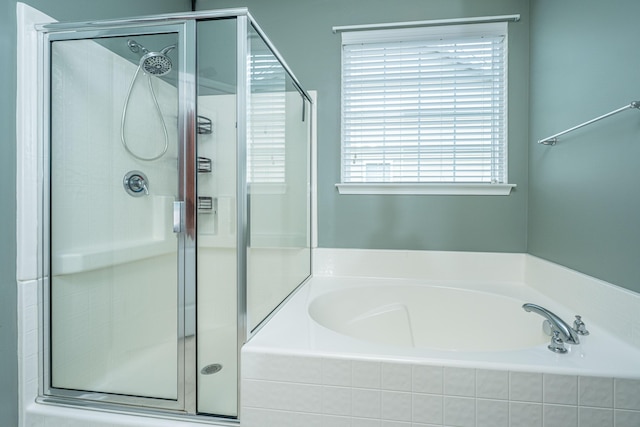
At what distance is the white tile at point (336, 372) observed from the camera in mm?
1055

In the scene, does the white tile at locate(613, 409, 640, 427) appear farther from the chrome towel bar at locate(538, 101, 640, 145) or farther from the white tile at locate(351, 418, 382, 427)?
the chrome towel bar at locate(538, 101, 640, 145)

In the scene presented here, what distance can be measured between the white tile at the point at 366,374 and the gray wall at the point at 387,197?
1.15 metres

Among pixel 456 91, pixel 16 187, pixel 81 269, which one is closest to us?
pixel 16 187

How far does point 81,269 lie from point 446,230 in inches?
76.7

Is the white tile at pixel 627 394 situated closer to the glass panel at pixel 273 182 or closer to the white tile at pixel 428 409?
the white tile at pixel 428 409

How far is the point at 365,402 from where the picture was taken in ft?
3.40

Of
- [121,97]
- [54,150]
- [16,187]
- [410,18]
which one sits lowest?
[16,187]

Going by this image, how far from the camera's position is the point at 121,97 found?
1367 mm

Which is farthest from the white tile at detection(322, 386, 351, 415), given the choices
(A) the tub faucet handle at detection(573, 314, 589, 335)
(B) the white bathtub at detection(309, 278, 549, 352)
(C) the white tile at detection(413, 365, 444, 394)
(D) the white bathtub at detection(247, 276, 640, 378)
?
(A) the tub faucet handle at detection(573, 314, 589, 335)

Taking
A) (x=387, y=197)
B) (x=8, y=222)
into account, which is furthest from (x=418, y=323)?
(x=8, y=222)

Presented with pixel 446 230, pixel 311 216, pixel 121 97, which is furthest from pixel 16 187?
pixel 446 230

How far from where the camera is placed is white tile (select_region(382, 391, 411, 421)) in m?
1.02

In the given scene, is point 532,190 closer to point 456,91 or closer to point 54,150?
point 456,91

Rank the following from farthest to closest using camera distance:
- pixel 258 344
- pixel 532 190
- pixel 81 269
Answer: pixel 532 190 → pixel 81 269 → pixel 258 344
